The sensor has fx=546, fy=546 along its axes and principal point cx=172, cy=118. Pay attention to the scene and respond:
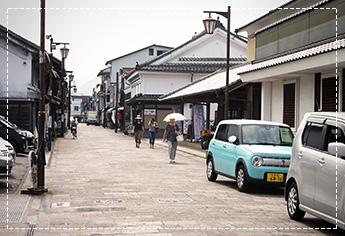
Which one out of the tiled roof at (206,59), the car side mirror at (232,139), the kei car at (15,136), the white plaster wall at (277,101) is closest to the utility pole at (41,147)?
the car side mirror at (232,139)

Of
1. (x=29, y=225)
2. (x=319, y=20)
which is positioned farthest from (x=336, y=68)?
(x=29, y=225)

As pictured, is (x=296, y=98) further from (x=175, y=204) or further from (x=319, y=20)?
(x=175, y=204)

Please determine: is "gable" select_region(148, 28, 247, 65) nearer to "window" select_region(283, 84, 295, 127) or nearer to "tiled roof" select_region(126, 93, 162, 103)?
"tiled roof" select_region(126, 93, 162, 103)

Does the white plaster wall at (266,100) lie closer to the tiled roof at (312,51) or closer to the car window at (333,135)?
the tiled roof at (312,51)

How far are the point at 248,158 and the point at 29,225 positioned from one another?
6.17 meters

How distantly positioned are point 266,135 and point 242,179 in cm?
160

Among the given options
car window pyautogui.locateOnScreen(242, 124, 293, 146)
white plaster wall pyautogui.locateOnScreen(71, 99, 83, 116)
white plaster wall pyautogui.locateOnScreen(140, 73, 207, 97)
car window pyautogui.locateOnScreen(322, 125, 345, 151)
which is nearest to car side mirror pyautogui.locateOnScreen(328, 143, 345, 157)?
car window pyautogui.locateOnScreen(322, 125, 345, 151)

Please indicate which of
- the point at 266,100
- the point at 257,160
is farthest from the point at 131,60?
the point at 257,160

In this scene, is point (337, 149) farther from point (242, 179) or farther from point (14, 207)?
point (14, 207)

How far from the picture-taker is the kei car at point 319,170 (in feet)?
25.5

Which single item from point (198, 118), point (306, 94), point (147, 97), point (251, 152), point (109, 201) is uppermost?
point (147, 97)

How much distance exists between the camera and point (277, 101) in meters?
23.4

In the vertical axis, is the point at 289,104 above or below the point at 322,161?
above

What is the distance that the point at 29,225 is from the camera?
9.12 meters
